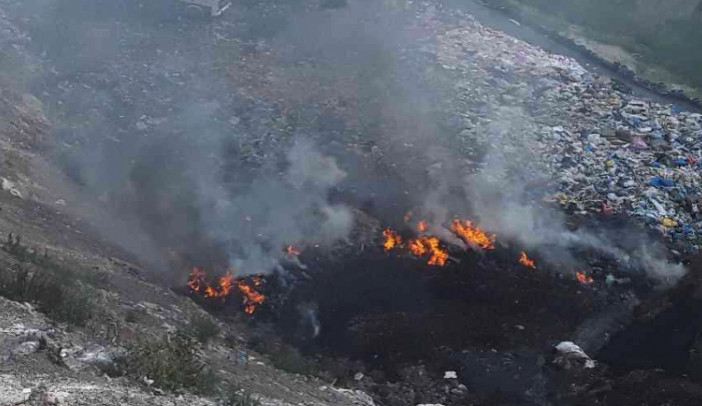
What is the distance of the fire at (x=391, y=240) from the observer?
1116cm

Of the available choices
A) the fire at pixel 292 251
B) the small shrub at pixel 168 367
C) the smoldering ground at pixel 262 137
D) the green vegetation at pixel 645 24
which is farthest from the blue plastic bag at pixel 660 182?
the small shrub at pixel 168 367

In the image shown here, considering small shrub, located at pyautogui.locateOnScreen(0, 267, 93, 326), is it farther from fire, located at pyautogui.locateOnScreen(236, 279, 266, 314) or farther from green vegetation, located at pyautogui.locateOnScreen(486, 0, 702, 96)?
green vegetation, located at pyautogui.locateOnScreen(486, 0, 702, 96)

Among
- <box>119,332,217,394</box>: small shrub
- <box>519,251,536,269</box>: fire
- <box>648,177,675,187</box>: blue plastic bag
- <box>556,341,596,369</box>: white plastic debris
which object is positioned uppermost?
<box>119,332,217,394</box>: small shrub

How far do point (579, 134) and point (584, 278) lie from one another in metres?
4.12

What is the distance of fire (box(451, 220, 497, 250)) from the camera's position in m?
11.4

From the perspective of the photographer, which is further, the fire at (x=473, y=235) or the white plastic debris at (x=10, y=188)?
the fire at (x=473, y=235)

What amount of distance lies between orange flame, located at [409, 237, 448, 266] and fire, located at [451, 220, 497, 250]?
48 centimetres

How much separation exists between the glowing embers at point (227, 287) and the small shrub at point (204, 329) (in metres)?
0.96

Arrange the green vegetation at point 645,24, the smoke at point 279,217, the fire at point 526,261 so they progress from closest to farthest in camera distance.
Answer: the smoke at point 279,217
the fire at point 526,261
the green vegetation at point 645,24

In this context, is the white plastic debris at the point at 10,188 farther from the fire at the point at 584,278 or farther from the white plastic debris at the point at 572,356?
the fire at the point at 584,278

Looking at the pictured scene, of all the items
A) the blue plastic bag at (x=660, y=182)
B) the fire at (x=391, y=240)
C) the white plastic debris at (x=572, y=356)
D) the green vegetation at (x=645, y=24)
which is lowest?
the white plastic debris at (x=572, y=356)

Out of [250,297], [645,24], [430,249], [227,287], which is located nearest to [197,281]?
[227,287]

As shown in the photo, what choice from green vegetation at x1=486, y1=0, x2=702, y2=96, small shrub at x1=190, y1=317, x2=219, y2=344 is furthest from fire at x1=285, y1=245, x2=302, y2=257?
green vegetation at x1=486, y1=0, x2=702, y2=96

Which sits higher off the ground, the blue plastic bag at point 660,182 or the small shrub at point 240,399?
the small shrub at point 240,399
